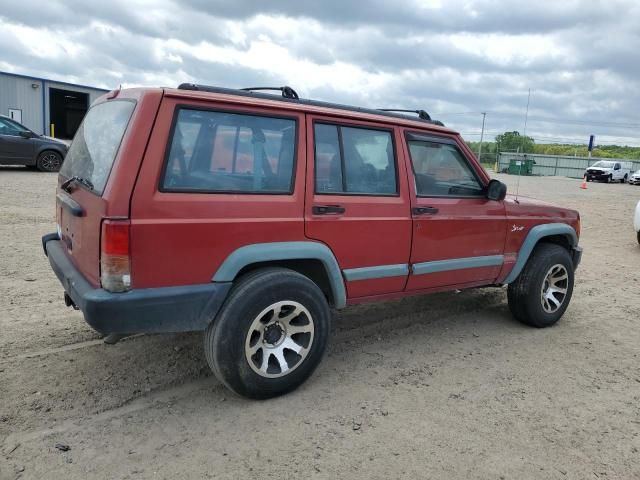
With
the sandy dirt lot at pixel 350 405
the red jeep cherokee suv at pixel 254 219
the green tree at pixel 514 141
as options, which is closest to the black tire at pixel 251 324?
the red jeep cherokee suv at pixel 254 219

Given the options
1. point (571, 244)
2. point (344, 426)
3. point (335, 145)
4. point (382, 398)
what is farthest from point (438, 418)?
point (571, 244)

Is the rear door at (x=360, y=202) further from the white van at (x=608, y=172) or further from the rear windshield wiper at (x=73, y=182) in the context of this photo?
the white van at (x=608, y=172)

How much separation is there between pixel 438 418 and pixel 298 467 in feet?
3.20

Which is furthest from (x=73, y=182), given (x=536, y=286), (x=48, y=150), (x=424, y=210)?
(x=48, y=150)

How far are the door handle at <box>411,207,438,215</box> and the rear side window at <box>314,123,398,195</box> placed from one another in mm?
212

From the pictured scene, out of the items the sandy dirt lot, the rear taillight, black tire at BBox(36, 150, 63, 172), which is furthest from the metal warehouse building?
the rear taillight

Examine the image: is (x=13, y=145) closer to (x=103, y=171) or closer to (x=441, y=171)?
(x=103, y=171)

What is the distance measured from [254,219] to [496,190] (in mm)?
2185

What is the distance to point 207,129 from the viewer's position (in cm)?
296

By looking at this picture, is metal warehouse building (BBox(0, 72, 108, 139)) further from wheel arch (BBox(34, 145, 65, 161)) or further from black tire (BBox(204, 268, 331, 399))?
Result: black tire (BBox(204, 268, 331, 399))

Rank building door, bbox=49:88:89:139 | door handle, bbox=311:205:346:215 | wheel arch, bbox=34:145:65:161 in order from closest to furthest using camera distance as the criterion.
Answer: door handle, bbox=311:205:346:215
wheel arch, bbox=34:145:65:161
building door, bbox=49:88:89:139

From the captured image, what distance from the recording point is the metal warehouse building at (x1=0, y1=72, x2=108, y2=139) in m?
25.6

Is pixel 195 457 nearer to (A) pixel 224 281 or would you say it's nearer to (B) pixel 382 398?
(A) pixel 224 281

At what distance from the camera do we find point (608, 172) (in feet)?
115
